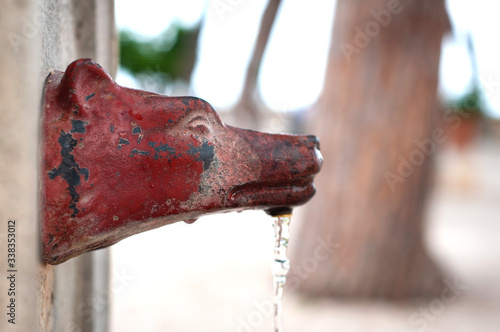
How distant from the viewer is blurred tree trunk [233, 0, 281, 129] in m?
2.97

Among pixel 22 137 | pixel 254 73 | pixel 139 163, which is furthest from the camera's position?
pixel 254 73

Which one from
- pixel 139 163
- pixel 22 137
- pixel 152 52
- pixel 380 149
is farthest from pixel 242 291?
pixel 152 52

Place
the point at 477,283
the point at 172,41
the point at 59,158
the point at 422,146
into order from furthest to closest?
1. the point at 172,41
2. the point at 477,283
3. the point at 422,146
4. the point at 59,158

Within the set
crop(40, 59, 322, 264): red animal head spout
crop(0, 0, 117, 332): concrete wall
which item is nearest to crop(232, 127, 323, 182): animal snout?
crop(40, 59, 322, 264): red animal head spout

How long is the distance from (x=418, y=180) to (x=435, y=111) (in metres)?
0.37

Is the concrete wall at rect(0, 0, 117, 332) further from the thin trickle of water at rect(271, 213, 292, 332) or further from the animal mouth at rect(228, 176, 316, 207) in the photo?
the thin trickle of water at rect(271, 213, 292, 332)

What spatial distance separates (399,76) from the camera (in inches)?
91.5

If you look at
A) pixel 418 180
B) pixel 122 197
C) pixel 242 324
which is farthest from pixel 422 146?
pixel 122 197

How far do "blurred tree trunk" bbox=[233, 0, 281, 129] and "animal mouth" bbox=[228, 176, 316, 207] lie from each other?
236 cm

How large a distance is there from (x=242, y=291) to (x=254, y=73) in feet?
7.90

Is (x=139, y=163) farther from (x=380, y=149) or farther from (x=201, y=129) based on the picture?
(x=380, y=149)

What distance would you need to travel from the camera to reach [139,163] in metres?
0.60

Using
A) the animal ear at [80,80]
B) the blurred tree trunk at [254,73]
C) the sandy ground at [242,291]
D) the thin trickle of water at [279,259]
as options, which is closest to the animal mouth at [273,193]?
the thin trickle of water at [279,259]

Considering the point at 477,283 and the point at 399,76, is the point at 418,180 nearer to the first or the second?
the point at 399,76
